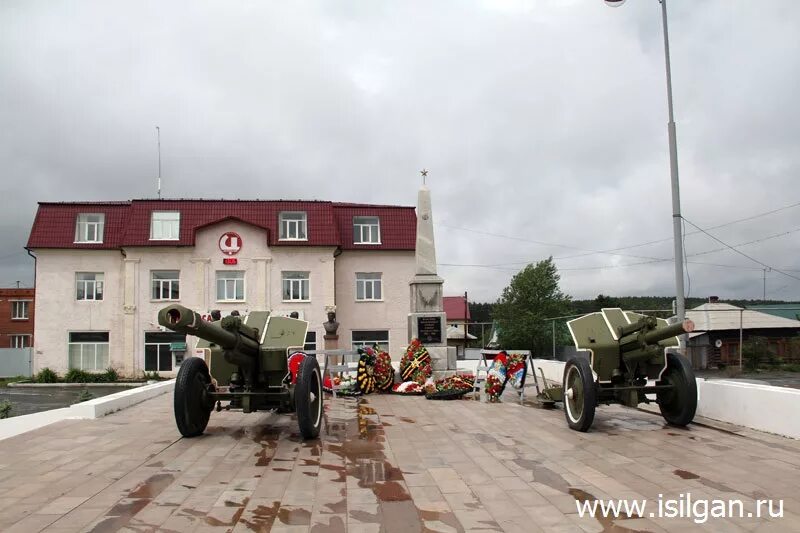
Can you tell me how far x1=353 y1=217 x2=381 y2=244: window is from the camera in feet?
107

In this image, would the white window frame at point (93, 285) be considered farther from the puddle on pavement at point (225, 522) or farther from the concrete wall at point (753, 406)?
the puddle on pavement at point (225, 522)

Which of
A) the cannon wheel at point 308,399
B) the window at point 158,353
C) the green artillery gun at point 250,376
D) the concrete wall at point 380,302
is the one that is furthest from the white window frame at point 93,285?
the cannon wheel at point 308,399

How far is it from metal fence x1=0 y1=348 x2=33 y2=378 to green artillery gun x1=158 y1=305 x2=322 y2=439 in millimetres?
31151

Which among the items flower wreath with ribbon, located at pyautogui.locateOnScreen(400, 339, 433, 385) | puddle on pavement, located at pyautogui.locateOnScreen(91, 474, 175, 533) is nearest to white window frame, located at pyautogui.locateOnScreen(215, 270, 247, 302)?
flower wreath with ribbon, located at pyautogui.locateOnScreen(400, 339, 433, 385)

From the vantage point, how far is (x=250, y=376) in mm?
8938

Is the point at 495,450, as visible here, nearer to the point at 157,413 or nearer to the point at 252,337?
the point at 252,337

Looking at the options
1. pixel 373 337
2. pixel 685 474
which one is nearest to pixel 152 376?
pixel 373 337

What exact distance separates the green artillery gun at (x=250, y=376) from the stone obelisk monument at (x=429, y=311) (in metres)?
7.19

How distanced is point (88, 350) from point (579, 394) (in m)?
27.6

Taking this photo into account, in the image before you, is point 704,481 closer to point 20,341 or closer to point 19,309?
point 20,341

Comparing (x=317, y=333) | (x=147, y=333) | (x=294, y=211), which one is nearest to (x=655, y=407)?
(x=317, y=333)

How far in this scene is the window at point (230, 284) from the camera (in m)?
30.7

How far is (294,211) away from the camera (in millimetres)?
31609

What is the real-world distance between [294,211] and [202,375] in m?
23.4
